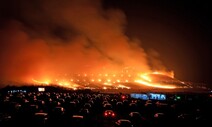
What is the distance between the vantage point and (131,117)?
32.8 metres

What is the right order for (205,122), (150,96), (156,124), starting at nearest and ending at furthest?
(205,122), (156,124), (150,96)

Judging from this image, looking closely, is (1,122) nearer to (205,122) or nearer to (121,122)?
(121,122)

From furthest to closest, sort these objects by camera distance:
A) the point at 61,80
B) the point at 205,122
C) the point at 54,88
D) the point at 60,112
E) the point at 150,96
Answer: the point at 61,80 < the point at 54,88 < the point at 150,96 < the point at 60,112 < the point at 205,122

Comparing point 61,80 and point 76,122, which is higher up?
point 61,80

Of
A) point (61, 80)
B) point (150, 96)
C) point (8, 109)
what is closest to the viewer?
point (8, 109)

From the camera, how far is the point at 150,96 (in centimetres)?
8775

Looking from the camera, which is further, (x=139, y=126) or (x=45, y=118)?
(x=139, y=126)

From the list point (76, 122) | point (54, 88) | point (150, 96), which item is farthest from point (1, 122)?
point (54, 88)

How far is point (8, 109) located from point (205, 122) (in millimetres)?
24022

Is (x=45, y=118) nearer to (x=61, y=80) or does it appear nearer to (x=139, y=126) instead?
(x=139, y=126)

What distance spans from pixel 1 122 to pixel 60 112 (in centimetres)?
1152

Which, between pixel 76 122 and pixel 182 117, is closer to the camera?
A: pixel 76 122

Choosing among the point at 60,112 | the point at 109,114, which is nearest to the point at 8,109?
the point at 60,112

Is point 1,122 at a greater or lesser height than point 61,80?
lesser
